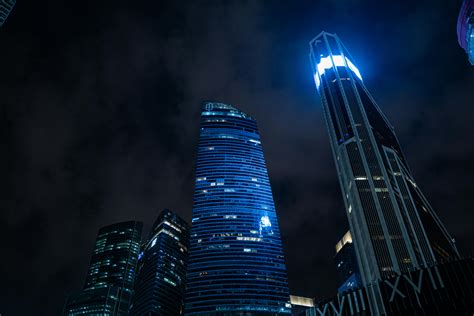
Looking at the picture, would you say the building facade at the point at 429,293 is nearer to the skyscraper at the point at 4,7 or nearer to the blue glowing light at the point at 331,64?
the skyscraper at the point at 4,7

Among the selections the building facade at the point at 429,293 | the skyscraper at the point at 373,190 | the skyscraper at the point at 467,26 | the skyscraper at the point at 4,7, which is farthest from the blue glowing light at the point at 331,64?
the skyscraper at the point at 4,7

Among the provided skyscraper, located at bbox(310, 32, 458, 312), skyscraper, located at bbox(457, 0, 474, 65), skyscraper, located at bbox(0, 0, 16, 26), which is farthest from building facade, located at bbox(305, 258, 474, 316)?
skyscraper, located at bbox(0, 0, 16, 26)

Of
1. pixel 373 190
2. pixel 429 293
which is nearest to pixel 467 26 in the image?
pixel 429 293

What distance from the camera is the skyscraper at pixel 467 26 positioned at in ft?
274

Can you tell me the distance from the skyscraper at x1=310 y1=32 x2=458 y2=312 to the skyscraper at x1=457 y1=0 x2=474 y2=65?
71.0 metres

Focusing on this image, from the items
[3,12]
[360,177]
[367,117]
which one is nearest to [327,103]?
[367,117]

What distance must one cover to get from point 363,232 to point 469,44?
80.6 meters

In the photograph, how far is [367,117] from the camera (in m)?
172

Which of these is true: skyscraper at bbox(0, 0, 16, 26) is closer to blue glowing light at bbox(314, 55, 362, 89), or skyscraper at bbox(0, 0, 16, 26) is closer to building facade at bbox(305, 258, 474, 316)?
building facade at bbox(305, 258, 474, 316)

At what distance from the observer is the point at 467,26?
85688 mm

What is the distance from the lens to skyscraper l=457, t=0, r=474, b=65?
83.6 meters

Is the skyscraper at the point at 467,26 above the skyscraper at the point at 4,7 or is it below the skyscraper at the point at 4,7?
below

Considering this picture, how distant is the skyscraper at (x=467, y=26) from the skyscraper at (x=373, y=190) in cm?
7102

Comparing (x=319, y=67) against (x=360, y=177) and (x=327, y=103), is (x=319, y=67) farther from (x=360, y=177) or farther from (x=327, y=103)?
(x=360, y=177)
